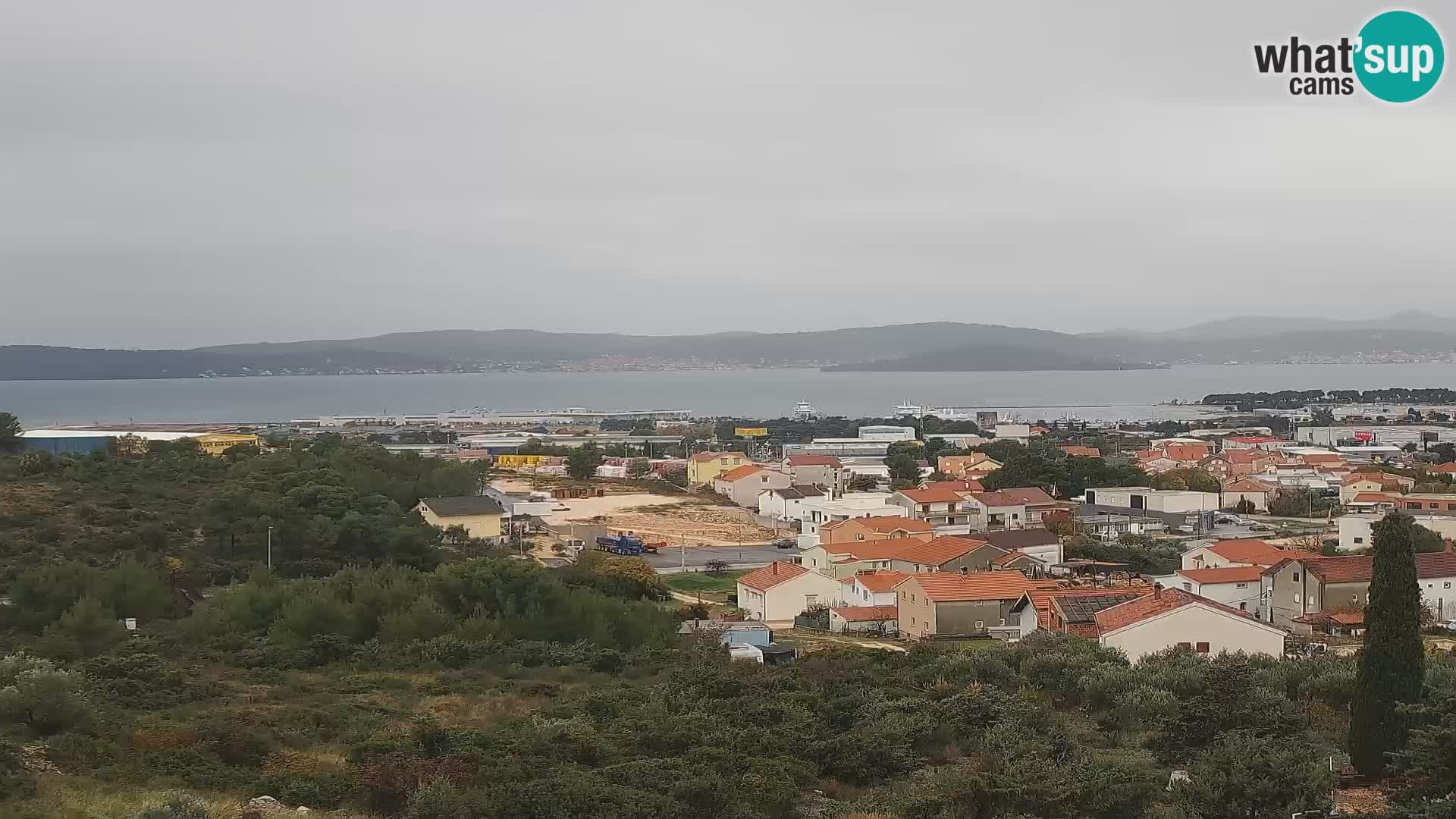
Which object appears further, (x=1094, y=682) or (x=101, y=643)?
(x=101, y=643)

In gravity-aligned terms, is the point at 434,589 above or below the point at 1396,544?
below

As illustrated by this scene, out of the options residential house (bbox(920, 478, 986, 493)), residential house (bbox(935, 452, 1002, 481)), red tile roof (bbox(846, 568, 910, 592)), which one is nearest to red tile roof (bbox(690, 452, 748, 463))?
residential house (bbox(920, 478, 986, 493))

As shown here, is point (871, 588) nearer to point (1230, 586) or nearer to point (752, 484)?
point (1230, 586)

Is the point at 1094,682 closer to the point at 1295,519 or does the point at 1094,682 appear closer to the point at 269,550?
the point at 269,550

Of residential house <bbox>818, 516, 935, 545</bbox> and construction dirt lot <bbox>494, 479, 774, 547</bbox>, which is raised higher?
residential house <bbox>818, 516, 935, 545</bbox>

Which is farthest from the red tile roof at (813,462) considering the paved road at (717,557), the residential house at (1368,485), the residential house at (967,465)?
the residential house at (1368,485)

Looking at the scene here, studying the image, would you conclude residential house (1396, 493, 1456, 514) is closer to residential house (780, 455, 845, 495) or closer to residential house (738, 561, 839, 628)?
residential house (780, 455, 845, 495)

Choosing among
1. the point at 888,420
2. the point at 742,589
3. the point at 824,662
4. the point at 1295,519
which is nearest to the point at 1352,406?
the point at 888,420
